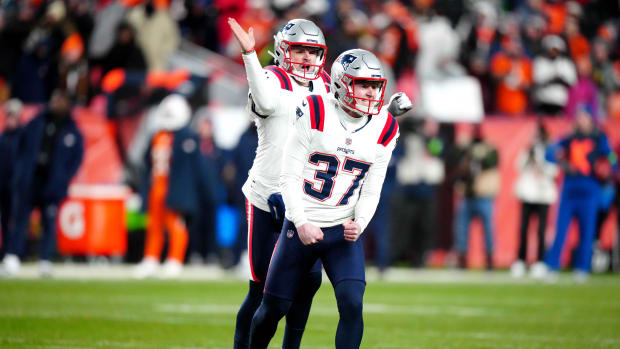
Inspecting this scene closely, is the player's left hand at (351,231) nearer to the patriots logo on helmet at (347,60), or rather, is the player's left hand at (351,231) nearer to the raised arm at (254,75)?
the patriots logo on helmet at (347,60)

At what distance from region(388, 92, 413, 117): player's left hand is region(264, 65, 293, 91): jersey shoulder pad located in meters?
0.64

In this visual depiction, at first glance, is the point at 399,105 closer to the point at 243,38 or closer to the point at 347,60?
the point at 347,60

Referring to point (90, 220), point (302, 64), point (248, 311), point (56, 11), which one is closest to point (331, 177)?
point (302, 64)

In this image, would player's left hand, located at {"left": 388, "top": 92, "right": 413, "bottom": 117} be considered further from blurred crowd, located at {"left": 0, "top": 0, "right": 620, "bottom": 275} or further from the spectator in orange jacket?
the spectator in orange jacket

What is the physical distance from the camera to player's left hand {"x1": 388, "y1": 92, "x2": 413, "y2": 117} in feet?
20.4

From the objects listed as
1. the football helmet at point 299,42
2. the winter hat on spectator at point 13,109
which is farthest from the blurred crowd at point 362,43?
the football helmet at point 299,42

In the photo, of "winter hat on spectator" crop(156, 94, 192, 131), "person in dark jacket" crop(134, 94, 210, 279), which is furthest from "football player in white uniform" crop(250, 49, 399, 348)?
"winter hat on spectator" crop(156, 94, 192, 131)

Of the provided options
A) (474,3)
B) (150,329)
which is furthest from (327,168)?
(474,3)

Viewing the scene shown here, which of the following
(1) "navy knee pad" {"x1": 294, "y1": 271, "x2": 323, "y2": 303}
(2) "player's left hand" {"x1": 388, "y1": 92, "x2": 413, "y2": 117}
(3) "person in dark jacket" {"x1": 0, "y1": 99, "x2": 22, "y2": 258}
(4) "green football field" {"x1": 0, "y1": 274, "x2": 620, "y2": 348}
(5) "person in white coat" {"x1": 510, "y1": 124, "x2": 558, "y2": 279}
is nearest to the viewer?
(2) "player's left hand" {"x1": 388, "y1": 92, "x2": 413, "y2": 117}

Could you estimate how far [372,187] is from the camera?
6031 mm

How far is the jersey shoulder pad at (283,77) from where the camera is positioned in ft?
21.4

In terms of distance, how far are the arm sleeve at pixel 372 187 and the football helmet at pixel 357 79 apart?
0.24 m

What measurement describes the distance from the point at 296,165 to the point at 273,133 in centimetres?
78

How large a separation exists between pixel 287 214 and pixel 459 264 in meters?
11.4
